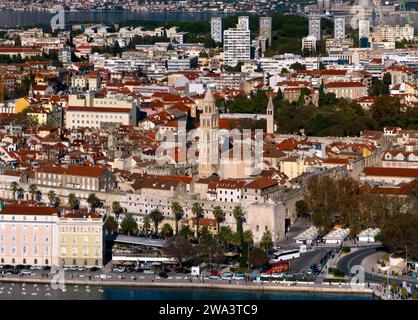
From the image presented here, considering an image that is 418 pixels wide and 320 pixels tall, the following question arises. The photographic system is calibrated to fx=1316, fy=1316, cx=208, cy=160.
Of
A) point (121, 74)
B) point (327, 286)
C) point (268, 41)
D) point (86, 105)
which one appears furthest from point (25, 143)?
point (268, 41)

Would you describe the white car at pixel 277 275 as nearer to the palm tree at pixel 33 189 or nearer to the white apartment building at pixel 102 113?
the palm tree at pixel 33 189

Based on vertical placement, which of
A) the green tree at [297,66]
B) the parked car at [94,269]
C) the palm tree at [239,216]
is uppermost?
the palm tree at [239,216]

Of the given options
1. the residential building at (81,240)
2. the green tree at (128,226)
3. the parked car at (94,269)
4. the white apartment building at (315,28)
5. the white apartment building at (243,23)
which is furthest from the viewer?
the white apartment building at (315,28)

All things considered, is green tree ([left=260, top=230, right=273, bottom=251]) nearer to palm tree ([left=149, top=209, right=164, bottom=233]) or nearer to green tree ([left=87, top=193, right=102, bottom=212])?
palm tree ([left=149, top=209, right=164, bottom=233])

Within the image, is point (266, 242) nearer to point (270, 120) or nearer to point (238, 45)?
point (270, 120)

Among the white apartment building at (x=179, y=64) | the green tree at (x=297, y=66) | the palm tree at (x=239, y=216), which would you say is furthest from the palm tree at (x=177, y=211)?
the white apartment building at (x=179, y=64)

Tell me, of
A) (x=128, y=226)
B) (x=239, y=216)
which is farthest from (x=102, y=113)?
(x=239, y=216)

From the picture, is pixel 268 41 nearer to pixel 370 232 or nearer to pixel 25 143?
pixel 25 143
